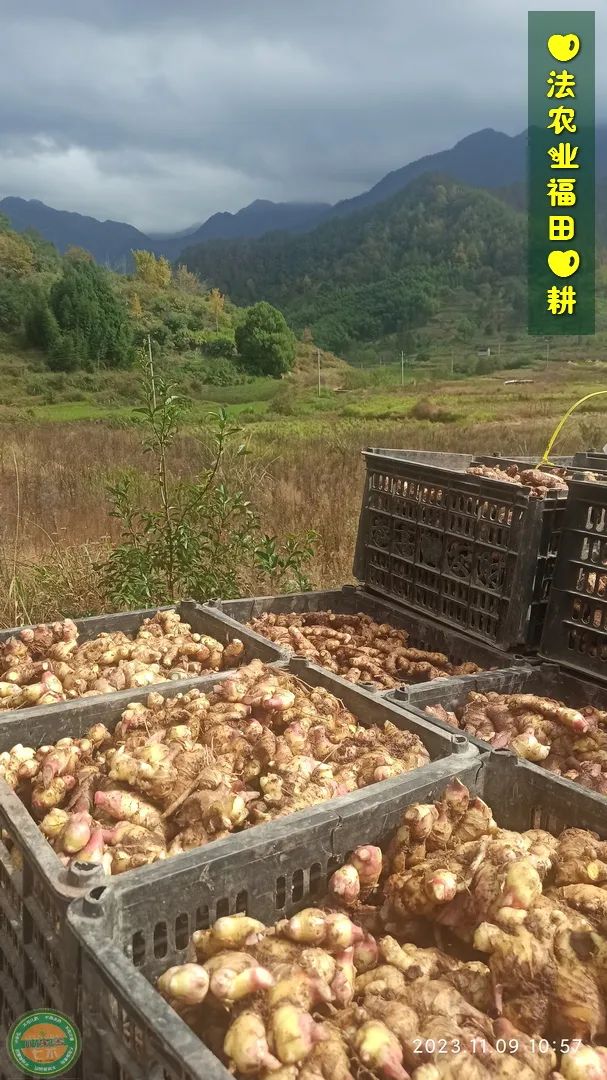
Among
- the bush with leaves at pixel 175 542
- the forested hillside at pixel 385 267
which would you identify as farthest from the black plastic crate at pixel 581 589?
the forested hillside at pixel 385 267

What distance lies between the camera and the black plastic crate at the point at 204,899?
3.12 feet

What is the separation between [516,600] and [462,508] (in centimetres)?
43

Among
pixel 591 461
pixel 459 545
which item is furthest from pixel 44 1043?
pixel 591 461

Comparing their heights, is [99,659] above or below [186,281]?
below

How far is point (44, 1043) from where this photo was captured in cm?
104

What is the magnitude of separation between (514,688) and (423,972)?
132cm

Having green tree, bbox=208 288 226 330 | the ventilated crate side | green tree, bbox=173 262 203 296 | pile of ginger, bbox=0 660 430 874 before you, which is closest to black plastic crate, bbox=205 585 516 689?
pile of ginger, bbox=0 660 430 874

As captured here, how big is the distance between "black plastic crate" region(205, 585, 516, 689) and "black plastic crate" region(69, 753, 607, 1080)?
2.92 ft

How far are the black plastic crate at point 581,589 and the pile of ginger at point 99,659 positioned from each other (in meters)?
1.06

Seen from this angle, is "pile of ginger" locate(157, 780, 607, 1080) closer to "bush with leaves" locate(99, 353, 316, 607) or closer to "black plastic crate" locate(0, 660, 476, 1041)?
"black plastic crate" locate(0, 660, 476, 1041)

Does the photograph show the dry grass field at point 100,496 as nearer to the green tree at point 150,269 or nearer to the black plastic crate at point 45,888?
the black plastic crate at point 45,888

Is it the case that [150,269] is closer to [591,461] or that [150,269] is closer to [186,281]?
[186,281]

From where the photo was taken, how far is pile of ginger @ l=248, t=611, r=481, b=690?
260 cm

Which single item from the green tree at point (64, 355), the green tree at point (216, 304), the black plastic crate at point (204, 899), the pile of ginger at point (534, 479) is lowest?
the black plastic crate at point (204, 899)
